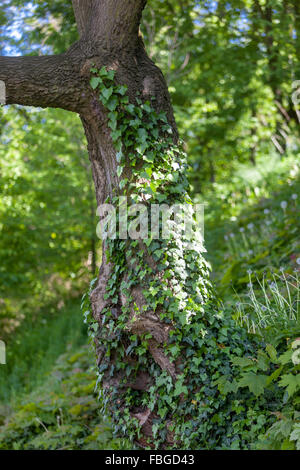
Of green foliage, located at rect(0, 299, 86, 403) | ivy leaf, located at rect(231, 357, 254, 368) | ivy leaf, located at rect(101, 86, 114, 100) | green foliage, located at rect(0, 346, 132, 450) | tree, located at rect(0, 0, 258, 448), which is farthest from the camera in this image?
green foliage, located at rect(0, 299, 86, 403)

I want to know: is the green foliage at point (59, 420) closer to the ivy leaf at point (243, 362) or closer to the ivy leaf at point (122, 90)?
the ivy leaf at point (243, 362)

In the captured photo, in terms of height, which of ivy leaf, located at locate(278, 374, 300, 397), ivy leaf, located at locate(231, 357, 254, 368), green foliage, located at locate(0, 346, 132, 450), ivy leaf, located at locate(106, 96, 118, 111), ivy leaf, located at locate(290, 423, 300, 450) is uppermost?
ivy leaf, located at locate(106, 96, 118, 111)

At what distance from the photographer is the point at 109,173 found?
3.67m

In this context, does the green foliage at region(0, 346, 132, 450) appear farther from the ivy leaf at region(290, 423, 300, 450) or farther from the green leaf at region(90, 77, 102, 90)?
the green leaf at region(90, 77, 102, 90)

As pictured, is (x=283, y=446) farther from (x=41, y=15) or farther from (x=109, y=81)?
(x=41, y=15)

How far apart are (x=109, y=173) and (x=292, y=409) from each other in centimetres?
202

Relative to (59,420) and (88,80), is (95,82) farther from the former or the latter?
(59,420)

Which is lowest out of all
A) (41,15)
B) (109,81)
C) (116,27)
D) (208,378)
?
(208,378)

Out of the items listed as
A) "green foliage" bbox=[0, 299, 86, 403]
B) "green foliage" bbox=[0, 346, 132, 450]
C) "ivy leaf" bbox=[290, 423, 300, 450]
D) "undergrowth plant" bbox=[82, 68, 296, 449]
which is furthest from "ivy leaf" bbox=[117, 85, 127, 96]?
"green foliage" bbox=[0, 299, 86, 403]

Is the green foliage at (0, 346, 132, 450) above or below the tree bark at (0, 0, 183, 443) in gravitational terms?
below

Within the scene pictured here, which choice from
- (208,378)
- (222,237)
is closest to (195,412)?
(208,378)

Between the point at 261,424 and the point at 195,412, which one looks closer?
the point at 261,424

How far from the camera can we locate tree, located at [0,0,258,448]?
334 centimetres
